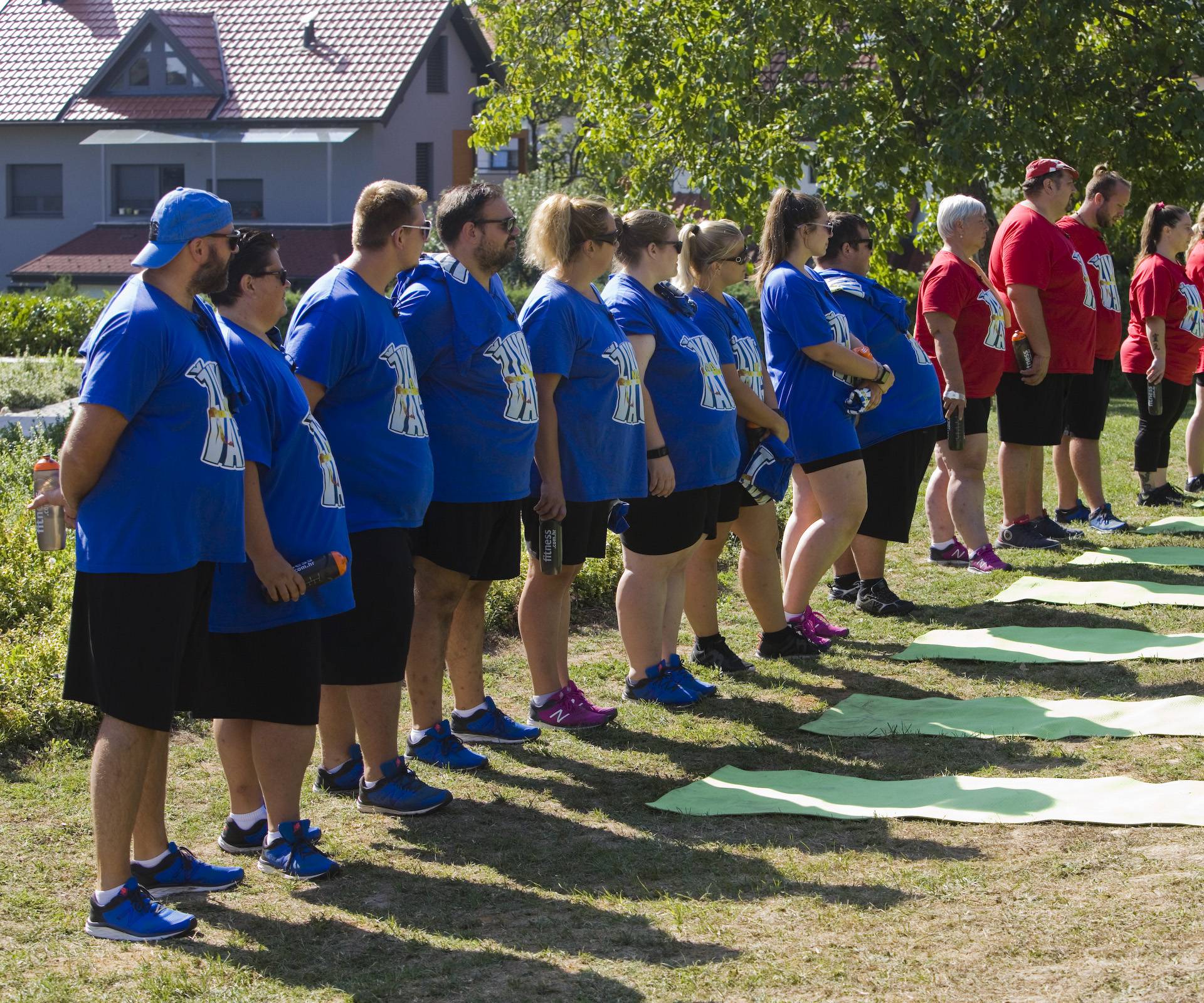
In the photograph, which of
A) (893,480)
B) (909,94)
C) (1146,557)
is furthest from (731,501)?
(909,94)

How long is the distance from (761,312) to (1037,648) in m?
2.05

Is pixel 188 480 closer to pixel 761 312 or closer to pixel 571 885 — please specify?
pixel 571 885

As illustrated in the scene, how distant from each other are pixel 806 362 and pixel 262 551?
365cm

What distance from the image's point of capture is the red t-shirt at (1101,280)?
9766 millimetres

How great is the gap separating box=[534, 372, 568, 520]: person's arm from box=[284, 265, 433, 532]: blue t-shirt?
2.92ft

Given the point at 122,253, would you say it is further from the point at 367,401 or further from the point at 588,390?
the point at 367,401

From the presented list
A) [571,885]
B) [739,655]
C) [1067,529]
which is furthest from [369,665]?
[1067,529]

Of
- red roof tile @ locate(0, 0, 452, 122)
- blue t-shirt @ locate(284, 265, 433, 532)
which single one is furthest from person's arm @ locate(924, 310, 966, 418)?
red roof tile @ locate(0, 0, 452, 122)

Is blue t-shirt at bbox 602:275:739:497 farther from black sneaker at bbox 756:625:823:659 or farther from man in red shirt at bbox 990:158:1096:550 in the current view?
man in red shirt at bbox 990:158:1096:550

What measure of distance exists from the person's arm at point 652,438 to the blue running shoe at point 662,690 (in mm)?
800

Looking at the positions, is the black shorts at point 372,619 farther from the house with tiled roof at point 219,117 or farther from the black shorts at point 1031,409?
the house with tiled roof at point 219,117

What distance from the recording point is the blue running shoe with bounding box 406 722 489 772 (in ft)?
17.8

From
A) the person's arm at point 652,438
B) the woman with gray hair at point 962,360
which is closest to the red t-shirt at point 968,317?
the woman with gray hair at point 962,360

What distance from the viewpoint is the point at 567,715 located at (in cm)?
598
